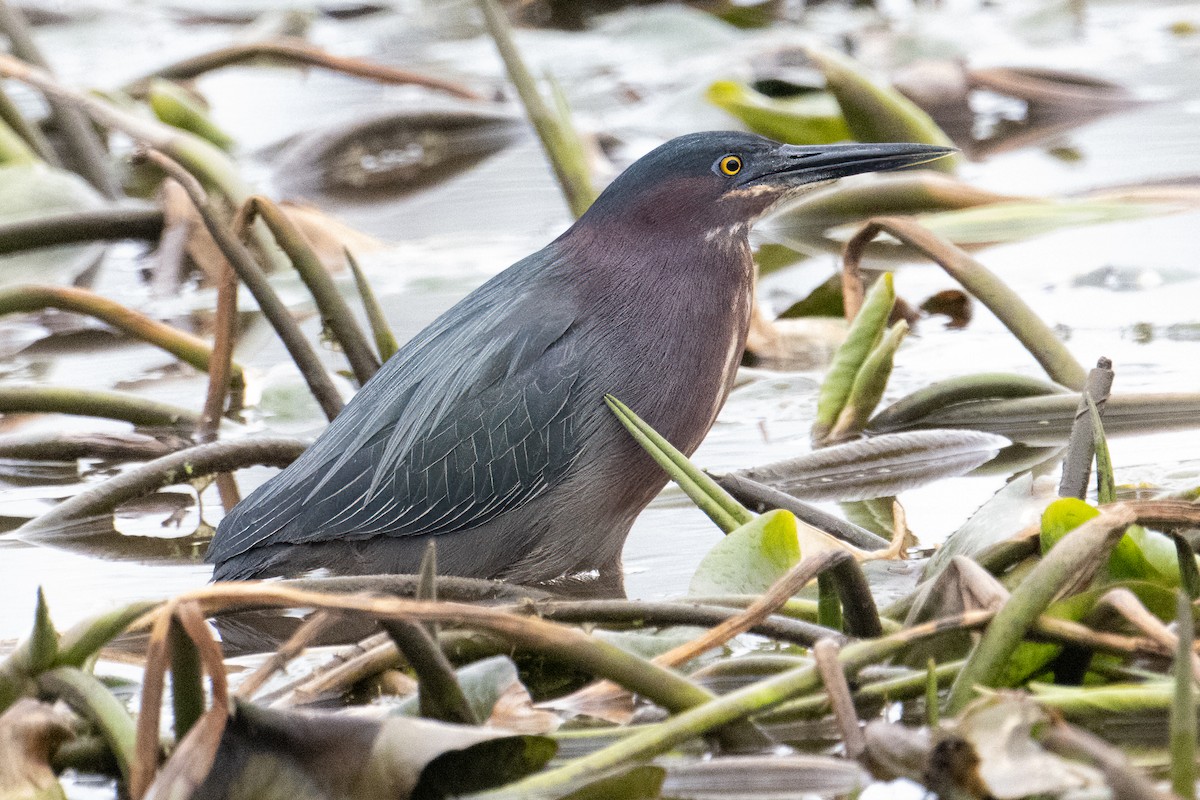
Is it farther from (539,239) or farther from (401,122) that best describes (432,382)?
(401,122)

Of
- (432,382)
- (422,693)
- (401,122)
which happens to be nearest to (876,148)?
(432,382)

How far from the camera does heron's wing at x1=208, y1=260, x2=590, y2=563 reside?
→ 2807mm

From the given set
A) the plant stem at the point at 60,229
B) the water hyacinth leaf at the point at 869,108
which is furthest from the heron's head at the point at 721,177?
the plant stem at the point at 60,229

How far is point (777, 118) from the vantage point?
207 inches

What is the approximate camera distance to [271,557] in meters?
2.83

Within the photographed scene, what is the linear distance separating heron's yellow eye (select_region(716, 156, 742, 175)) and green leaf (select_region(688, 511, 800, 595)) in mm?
976

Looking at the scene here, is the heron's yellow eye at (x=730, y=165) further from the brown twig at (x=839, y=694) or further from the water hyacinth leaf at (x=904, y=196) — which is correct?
the water hyacinth leaf at (x=904, y=196)

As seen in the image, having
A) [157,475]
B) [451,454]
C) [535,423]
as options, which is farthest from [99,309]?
[535,423]

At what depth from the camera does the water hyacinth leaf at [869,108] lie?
474 centimetres

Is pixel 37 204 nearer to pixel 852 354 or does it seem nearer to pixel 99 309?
pixel 99 309

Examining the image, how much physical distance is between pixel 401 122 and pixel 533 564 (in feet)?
11.9

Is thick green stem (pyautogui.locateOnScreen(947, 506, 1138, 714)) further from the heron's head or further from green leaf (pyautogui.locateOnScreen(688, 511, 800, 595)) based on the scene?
the heron's head

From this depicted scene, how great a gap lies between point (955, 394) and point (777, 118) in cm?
211

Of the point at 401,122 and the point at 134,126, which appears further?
the point at 401,122
